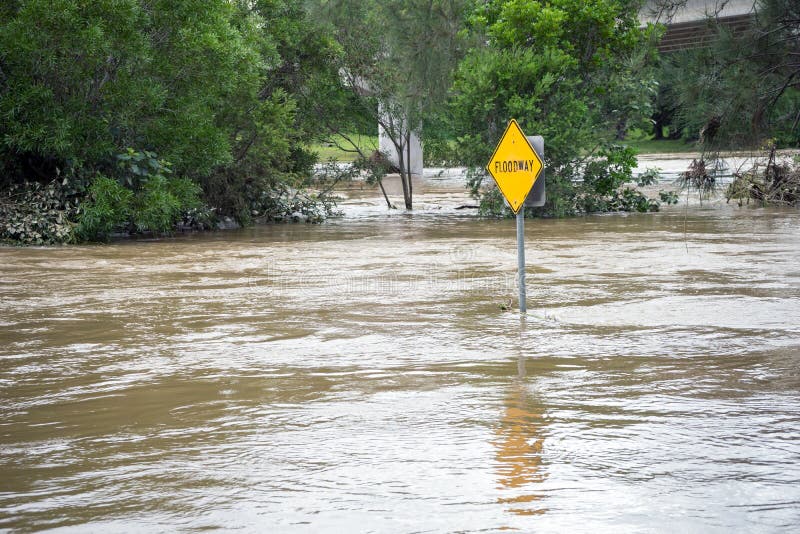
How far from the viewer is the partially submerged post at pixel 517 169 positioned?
452 inches

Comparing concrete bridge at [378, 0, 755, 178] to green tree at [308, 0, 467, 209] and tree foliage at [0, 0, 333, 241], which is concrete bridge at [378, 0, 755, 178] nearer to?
green tree at [308, 0, 467, 209]

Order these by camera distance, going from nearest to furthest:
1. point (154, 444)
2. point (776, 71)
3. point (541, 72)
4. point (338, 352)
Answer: point (154, 444)
point (338, 352)
point (776, 71)
point (541, 72)

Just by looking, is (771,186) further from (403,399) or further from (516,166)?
(403,399)

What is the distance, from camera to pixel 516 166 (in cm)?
1165

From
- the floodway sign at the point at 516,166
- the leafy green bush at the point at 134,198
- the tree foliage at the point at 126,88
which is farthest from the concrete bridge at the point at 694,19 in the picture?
the leafy green bush at the point at 134,198

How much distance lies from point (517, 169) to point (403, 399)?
4.35 meters

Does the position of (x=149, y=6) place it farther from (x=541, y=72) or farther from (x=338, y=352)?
(x=338, y=352)

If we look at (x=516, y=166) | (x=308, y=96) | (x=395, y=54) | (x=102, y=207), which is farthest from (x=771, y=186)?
(x=516, y=166)

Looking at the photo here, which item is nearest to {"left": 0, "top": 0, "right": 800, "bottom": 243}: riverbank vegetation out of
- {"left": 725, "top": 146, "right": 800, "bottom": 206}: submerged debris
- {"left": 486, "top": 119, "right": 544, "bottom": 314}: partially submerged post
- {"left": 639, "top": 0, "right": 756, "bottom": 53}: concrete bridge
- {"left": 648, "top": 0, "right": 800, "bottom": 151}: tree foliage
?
{"left": 648, "top": 0, "right": 800, "bottom": 151}: tree foliage

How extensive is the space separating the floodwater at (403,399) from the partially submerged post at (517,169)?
1143mm

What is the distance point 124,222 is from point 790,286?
13619 mm

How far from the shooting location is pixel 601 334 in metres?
10.5

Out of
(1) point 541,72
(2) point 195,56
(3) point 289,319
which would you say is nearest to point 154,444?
(3) point 289,319

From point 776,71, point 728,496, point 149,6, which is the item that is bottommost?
point 728,496
